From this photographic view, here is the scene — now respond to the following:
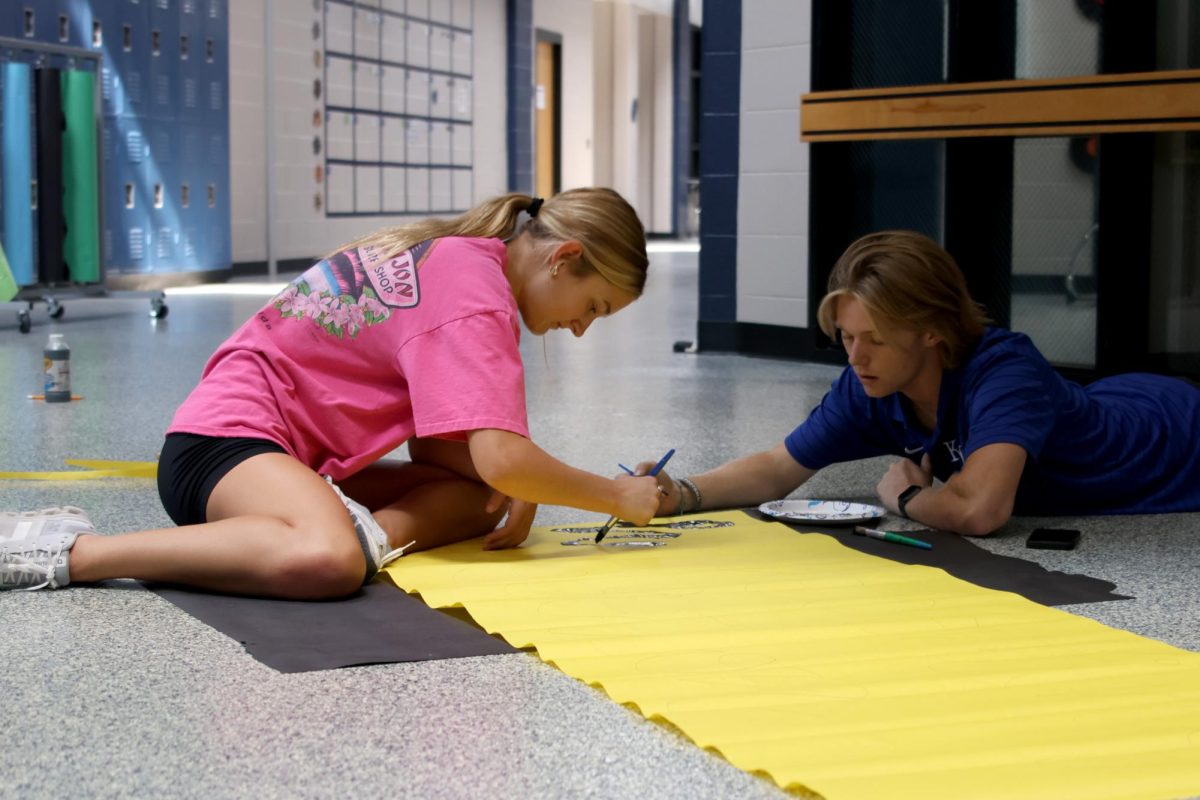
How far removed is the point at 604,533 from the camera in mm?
2477

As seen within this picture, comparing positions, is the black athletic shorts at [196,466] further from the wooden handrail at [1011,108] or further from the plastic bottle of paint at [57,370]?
the wooden handrail at [1011,108]

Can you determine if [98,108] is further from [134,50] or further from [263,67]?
[263,67]

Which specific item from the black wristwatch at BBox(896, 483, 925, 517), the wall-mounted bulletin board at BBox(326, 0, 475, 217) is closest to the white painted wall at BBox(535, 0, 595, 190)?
the wall-mounted bulletin board at BBox(326, 0, 475, 217)

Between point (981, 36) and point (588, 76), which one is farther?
point (588, 76)

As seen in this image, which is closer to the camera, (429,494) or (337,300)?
(337,300)

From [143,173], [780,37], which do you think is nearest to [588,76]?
[143,173]

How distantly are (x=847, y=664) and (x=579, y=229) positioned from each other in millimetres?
802

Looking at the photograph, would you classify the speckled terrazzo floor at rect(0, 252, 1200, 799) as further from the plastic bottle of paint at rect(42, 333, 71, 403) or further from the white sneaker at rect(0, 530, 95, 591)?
the plastic bottle of paint at rect(42, 333, 71, 403)

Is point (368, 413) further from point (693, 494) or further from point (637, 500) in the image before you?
point (693, 494)

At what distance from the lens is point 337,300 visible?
7.36 feet

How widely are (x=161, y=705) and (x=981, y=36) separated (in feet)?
12.6

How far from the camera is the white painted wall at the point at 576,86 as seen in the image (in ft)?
53.1

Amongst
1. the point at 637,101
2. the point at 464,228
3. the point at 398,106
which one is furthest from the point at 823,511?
the point at 637,101

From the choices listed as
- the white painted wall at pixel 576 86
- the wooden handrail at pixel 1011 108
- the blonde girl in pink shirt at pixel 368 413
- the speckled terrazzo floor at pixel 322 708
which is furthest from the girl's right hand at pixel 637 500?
the white painted wall at pixel 576 86
